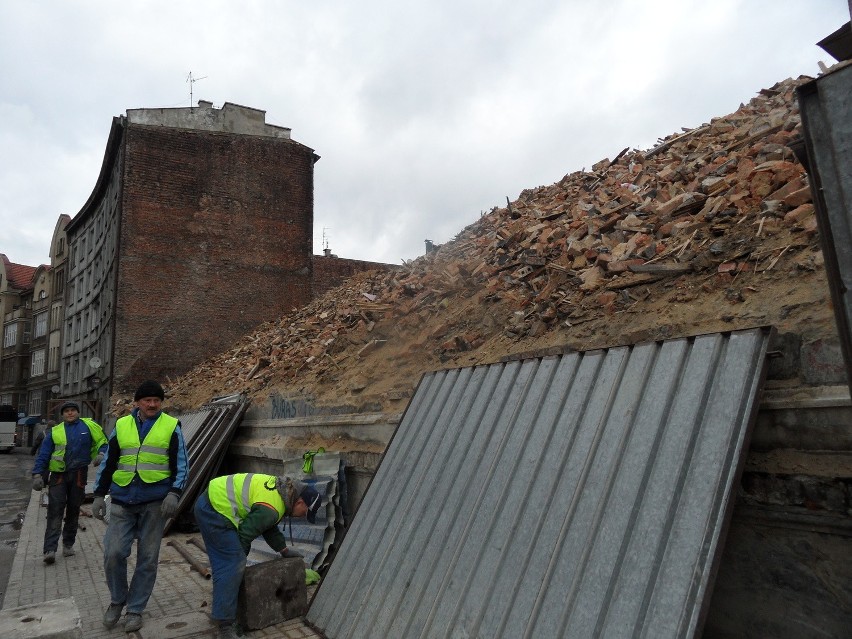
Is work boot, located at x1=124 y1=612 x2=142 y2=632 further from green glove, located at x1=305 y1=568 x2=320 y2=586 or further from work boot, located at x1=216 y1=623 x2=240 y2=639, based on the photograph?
green glove, located at x1=305 y1=568 x2=320 y2=586

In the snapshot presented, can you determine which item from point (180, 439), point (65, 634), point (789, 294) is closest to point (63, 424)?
point (180, 439)

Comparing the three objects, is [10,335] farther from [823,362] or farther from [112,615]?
[823,362]

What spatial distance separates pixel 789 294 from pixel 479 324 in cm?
389

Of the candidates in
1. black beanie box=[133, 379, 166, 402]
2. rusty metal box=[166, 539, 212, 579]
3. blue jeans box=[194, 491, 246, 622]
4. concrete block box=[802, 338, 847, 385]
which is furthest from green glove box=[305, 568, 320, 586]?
concrete block box=[802, 338, 847, 385]

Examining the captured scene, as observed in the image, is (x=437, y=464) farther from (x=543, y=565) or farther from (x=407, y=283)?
(x=407, y=283)

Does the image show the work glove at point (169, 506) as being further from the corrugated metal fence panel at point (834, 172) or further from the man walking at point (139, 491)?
the corrugated metal fence panel at point (834, 172)

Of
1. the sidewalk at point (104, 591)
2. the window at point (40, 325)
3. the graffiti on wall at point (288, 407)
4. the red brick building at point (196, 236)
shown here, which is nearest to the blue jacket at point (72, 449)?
the sidewalk at point (104, 591)

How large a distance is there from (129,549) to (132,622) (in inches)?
23.6

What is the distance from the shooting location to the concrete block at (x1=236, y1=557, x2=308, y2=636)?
16.1 ft

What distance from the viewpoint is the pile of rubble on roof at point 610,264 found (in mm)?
4750

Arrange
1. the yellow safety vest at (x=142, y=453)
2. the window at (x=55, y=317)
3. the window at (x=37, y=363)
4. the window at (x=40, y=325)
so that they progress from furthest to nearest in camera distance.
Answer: the window at (x=40, y=325) → the window at (x=37, y=363) → the window at (x=55, y=317) → the yellow safety vest at (x=142, y=453)

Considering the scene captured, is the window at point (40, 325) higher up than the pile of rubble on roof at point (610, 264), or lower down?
lower down

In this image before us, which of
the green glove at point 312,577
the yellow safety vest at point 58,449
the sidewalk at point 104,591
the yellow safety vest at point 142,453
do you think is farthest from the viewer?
the yellow safety vest at point 58,449

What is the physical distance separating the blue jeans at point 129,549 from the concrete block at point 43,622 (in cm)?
116
